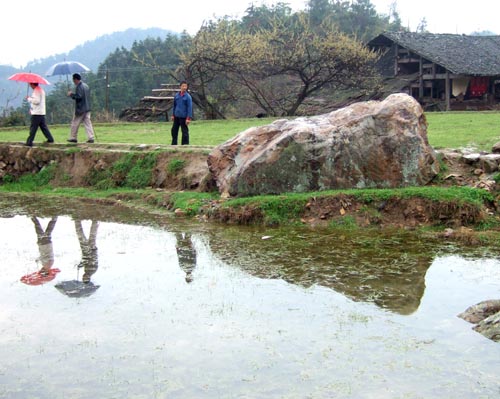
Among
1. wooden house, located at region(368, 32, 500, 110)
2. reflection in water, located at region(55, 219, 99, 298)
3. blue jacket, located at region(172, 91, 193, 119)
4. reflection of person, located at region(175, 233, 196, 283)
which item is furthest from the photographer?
wooden house, located at region(368, 32, 500, 110)

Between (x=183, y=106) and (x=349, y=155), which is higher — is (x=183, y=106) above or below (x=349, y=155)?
above

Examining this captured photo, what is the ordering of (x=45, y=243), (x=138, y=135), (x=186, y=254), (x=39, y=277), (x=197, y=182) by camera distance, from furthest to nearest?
1. (x=138, y=135)
2. (x=197, y=182)
3. (x=45, y=243)
4. (x=186, y=254)
5. (x=39, y=277)

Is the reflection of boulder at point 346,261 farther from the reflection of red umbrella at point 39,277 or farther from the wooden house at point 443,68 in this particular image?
the wooden house at point 443,68

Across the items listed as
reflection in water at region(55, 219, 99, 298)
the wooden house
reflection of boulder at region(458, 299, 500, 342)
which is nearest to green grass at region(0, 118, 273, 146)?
reflection in water at region(55, 219, 99, 298)

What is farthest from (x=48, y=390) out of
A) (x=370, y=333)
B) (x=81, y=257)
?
(x=81, y=257)

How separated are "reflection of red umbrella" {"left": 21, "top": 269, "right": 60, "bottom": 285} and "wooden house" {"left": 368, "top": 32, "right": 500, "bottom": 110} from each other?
24652 millimetres

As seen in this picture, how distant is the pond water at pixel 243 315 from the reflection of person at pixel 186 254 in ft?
0.10

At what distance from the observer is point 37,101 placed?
1480 centimetres

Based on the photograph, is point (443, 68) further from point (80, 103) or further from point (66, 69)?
point (80, 103)

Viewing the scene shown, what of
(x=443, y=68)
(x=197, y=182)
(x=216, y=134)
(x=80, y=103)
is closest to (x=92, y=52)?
(x=443, y=68)

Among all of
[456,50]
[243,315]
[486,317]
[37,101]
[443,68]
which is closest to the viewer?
[486,317]

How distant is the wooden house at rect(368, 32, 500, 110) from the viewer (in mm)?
29828

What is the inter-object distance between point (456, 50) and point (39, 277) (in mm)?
27238

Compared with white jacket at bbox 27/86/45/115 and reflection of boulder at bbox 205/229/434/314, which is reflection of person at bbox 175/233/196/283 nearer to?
reflection of boulder at bbox 205/229/434/314
